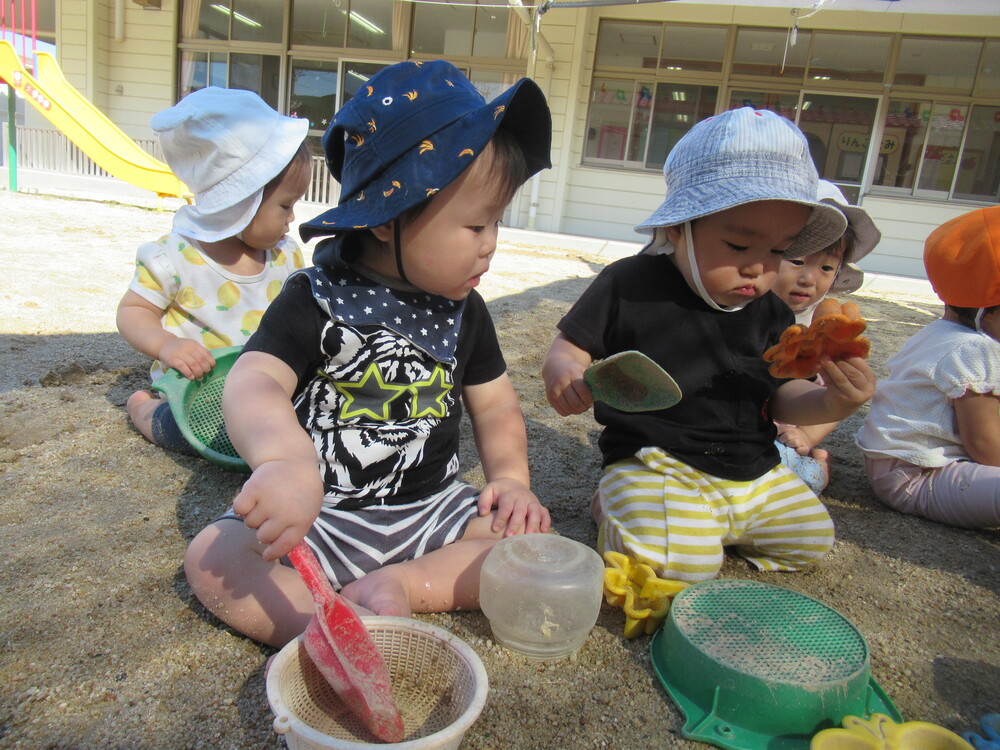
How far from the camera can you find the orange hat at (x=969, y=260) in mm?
1869

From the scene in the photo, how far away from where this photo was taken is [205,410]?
6.29 ft

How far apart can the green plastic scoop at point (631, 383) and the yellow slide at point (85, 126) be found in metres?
7.83

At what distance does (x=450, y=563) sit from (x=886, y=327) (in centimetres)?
429

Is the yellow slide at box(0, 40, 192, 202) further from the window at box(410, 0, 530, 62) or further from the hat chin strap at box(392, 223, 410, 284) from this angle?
the hat chin strap at box(392, 223, 410, 284)

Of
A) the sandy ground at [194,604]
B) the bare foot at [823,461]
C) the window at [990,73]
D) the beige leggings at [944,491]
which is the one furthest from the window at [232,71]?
the beige leggings at [944,491]

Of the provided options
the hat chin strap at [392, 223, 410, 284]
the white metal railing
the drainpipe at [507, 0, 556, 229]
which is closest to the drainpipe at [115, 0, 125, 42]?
the white metal railing

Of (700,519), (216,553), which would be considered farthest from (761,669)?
(216,553)

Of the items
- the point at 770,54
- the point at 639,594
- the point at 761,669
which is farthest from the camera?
the point at 770,54

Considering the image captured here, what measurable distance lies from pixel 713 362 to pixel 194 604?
3.91ft

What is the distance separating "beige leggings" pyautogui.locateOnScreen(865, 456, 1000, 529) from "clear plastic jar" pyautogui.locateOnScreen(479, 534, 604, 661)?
118cm

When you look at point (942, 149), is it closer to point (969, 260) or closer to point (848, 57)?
point (848, 57)

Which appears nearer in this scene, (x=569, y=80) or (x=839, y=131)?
(x=839, y=131)

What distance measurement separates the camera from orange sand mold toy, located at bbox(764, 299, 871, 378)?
1435 mm

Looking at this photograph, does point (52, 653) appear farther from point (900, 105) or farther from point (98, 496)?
point (900, 105)
